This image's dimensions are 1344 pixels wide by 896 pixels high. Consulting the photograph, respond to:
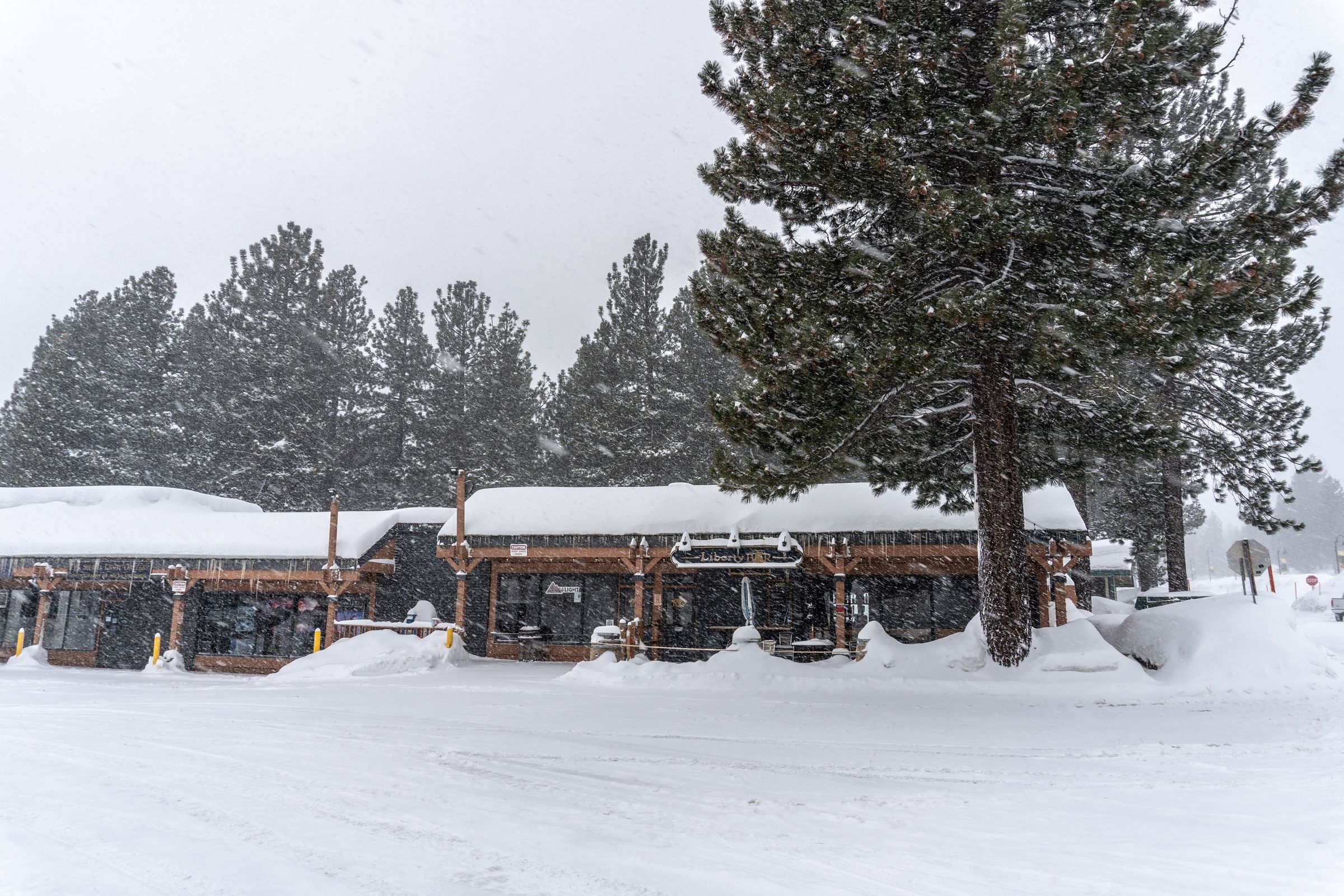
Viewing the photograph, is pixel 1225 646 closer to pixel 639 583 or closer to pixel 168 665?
pixel 639 583

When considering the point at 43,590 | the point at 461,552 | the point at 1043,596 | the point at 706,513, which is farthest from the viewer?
the point at 43,590

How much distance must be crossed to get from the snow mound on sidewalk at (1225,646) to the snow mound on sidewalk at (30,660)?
78.5ft

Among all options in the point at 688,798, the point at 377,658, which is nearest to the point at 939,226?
A: the point at 688,798

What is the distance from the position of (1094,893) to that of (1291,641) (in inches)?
447

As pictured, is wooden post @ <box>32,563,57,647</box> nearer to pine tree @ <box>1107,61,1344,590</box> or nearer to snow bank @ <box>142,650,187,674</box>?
snow bank @ <box>142,650,187,674</box>

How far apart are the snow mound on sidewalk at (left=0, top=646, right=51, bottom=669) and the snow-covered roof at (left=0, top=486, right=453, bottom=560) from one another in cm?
236

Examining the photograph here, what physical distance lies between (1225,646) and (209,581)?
2165 cm

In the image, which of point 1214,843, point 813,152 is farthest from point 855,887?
point 813,152

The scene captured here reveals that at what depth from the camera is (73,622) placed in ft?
72.6

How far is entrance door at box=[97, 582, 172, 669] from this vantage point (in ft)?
70.5

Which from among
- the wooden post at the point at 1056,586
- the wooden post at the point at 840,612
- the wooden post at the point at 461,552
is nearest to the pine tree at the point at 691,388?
the wooden post at the point at 461,552

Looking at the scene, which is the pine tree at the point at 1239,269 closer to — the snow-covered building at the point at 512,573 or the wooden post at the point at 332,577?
the snow-covered building at the point at 512,573

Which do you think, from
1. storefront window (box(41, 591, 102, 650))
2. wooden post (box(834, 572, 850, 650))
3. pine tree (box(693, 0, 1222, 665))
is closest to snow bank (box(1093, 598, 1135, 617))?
wooden post (box(834, 572, 850, 650))

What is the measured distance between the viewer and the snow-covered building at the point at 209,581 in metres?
19.9
